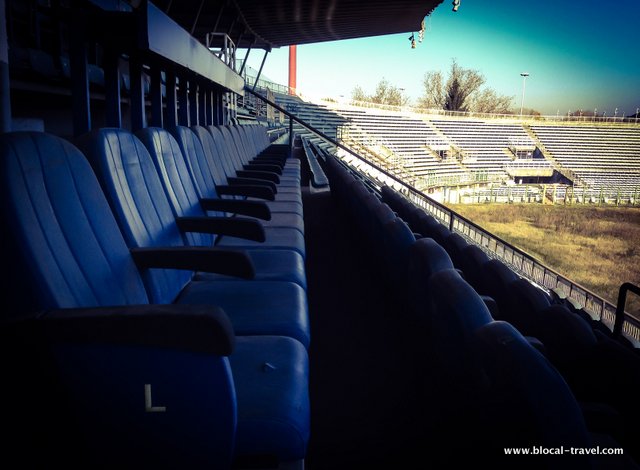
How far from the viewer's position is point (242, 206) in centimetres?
193

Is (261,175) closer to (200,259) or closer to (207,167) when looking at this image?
(207,167)

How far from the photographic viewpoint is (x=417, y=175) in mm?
28266

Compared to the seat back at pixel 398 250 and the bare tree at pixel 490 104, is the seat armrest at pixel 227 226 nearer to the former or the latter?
the seat back at pixel 398 250

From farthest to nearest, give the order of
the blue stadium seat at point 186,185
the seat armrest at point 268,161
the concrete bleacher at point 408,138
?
the concrete bleacher at point 408,138
the seat armrest at point 268,161
the blue stadium seat at point 186,185

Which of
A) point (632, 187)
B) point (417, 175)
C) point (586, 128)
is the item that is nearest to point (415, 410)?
point (417, 175)

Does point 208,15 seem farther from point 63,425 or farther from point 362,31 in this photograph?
point 63,425

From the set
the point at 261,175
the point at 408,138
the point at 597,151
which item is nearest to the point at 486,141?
the point at 408,138

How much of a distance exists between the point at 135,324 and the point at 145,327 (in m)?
0.01

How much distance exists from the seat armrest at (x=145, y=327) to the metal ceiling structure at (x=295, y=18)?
24.0 feet

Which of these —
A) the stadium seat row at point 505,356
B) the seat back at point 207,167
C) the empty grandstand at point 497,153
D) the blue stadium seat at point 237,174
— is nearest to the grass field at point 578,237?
the empty grandstand at point 497,153

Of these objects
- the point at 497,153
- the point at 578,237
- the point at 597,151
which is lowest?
the point at 578,237

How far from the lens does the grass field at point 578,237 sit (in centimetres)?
1995

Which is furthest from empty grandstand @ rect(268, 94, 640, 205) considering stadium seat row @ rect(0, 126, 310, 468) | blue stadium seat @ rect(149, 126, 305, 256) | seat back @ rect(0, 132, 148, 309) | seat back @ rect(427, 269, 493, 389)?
seat back @ rect(427, 269, 493, 389)

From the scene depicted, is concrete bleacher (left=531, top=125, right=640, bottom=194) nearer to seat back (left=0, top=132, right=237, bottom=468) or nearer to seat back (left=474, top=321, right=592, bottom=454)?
seat back (left=474, top=321, right=592, bottom=454)
